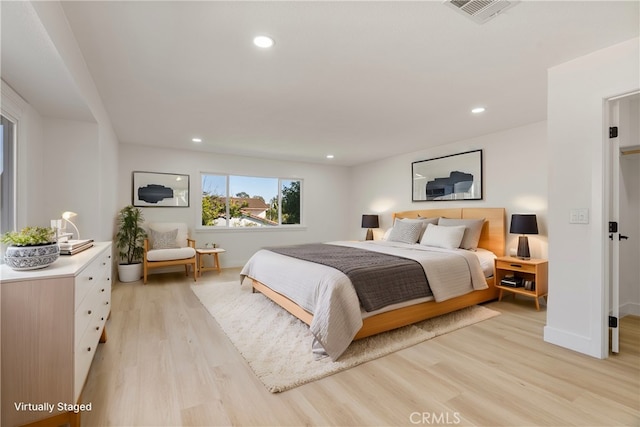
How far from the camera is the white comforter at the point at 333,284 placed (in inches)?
90.6

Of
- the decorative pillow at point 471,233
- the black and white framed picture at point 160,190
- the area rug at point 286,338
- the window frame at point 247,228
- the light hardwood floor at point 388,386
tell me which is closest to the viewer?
the light hardwood floor at point 388,386

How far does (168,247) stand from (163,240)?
15 centimetres

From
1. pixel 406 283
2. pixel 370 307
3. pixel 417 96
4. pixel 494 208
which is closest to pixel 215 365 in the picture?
pixel 370 307

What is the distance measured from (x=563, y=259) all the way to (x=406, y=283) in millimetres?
1260

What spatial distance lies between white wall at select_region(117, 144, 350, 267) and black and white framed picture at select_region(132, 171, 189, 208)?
0.08 metres

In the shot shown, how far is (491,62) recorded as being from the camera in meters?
2.37

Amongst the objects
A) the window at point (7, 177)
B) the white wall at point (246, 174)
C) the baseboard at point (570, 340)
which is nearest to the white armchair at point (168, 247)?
the white wall at point (246, 174)

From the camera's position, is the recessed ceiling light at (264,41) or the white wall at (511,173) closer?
the recessed ceiling light at (264,41)

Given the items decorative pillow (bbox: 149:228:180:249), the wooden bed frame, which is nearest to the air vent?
the wooden bed frame

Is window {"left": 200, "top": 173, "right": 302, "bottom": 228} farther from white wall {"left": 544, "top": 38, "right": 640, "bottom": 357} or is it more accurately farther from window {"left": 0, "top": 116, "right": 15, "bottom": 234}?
white wall {"left": 544, "top": 38, "right": 640, "bottom": 357}

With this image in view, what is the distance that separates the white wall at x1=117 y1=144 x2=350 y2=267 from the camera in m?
5.23

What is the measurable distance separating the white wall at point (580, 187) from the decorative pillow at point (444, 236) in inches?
57.6
